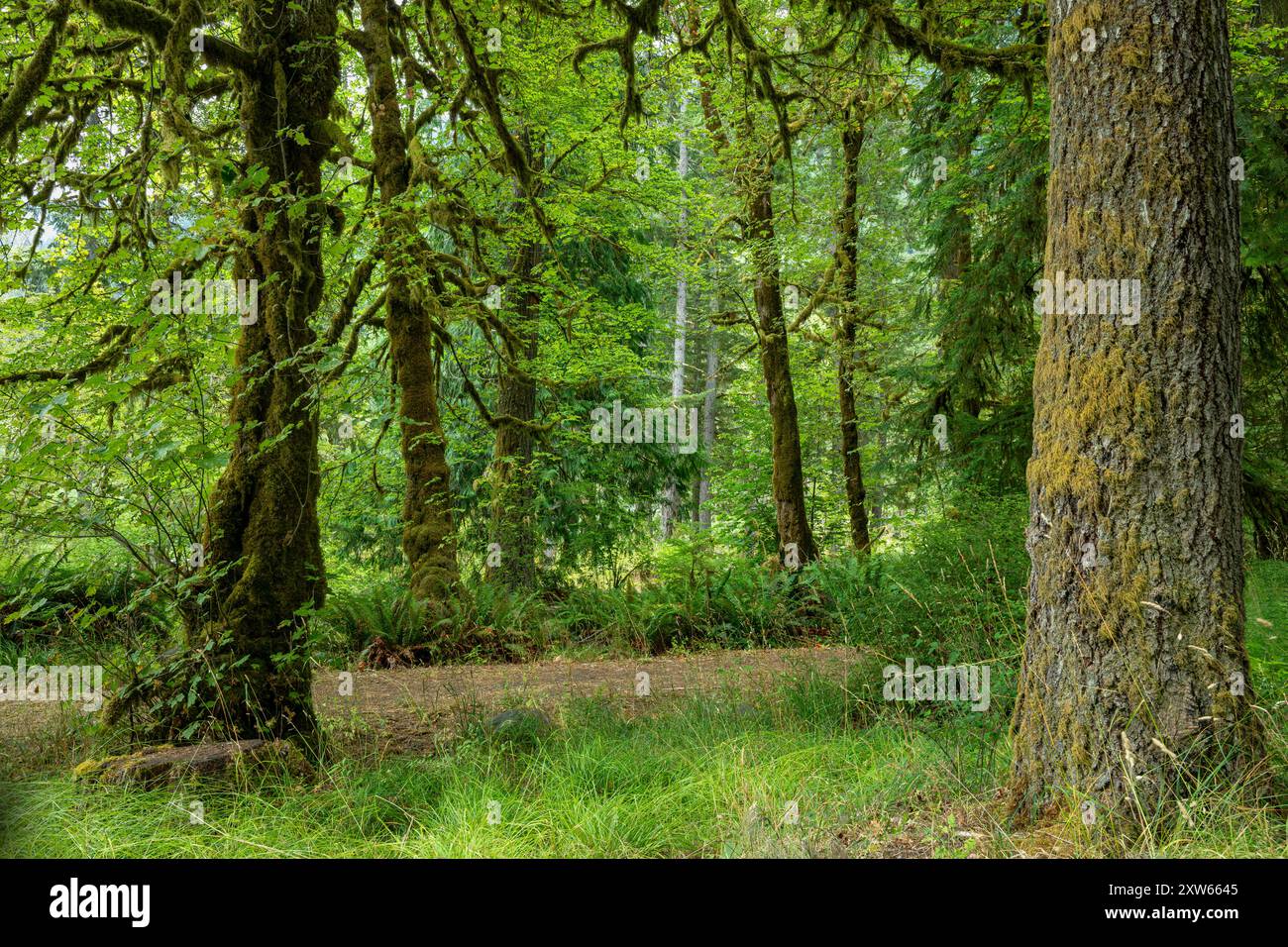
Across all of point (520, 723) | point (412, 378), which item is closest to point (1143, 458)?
point (520, 723)

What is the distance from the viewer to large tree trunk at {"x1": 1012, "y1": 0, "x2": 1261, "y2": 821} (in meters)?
2.90

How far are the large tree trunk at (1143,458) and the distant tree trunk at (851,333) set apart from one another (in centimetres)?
906

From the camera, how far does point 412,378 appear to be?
829cm

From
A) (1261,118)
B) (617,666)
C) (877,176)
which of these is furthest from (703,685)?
(877,176)

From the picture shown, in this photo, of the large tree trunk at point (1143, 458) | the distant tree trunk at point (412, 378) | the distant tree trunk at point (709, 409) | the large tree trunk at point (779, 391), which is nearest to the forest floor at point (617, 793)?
the large tree trunk at point (1143, 458)

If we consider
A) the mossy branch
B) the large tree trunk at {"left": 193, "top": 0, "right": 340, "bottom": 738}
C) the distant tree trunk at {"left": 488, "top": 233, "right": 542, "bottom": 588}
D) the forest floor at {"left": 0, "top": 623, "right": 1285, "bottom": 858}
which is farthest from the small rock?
the distant tree trunk at {"left": 488, "top": 233, "right": 542, "bottom": 588}

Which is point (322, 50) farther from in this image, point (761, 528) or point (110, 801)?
point (761, 528)

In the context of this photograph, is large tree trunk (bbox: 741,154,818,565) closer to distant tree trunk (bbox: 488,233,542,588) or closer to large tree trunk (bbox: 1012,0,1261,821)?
distant tree trunk (bbox: 488,233,542,588)

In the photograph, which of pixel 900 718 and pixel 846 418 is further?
pixel 846 418

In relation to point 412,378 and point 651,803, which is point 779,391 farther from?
point 651,803

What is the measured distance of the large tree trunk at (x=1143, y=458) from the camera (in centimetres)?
290

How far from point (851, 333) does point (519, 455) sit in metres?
6.29
